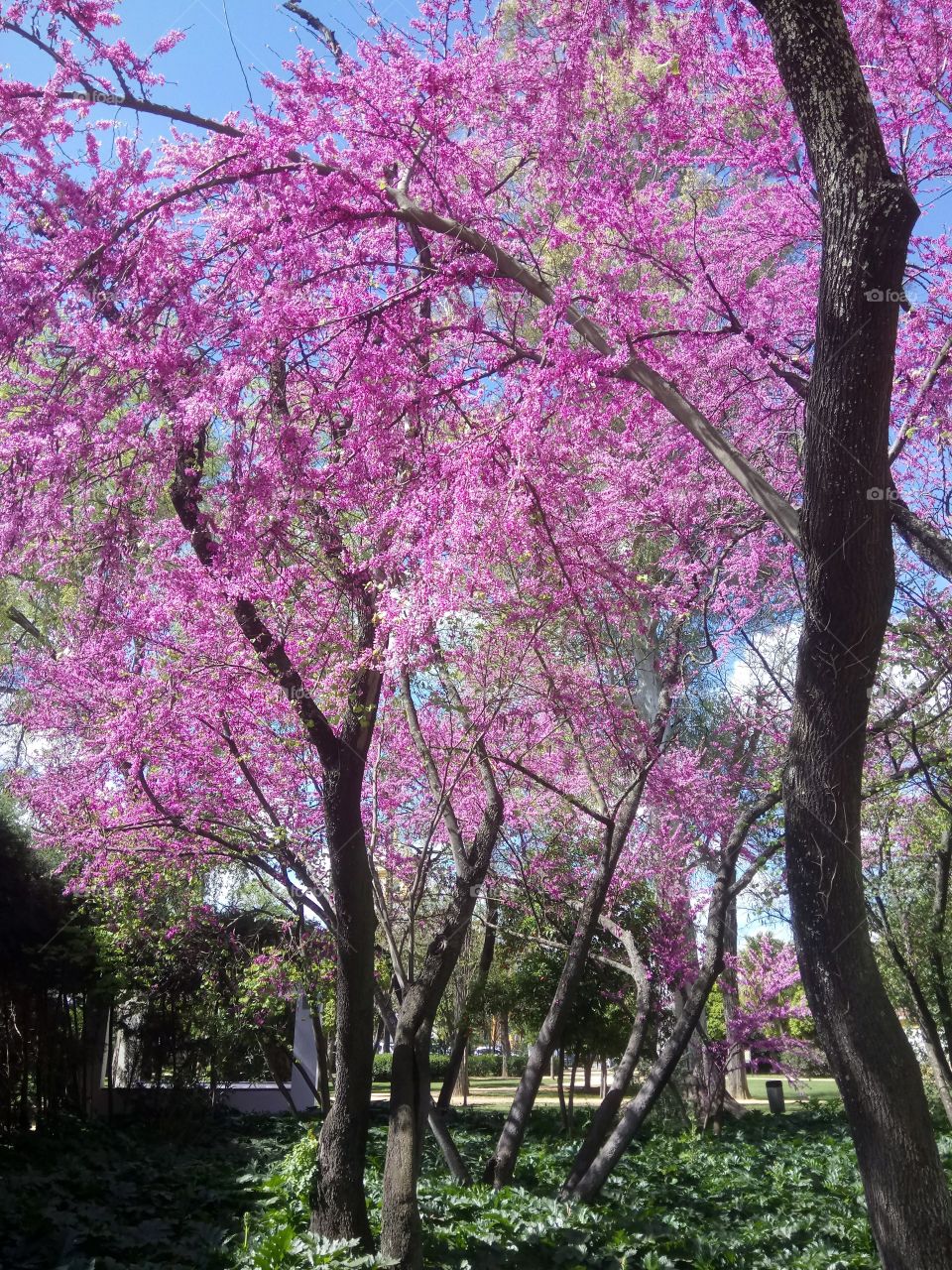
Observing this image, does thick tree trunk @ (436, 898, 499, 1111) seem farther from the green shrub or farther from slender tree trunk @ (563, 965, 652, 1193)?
the green shrub

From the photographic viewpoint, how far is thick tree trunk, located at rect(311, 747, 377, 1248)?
510cm

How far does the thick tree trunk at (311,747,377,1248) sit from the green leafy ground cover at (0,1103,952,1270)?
0.31 meters

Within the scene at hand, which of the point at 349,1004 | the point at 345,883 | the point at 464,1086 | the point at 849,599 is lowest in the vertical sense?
the point at 464,1086

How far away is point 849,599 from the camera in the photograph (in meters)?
2.81

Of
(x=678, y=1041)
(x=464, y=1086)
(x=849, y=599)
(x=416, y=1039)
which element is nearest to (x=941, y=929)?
(x=678, y=1041)

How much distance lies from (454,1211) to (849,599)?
17.1ft

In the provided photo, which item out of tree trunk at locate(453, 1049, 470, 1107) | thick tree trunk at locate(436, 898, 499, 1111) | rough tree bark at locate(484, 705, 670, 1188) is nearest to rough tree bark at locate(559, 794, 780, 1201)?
rough tree bark at locate(484, 705, 670, 1188)

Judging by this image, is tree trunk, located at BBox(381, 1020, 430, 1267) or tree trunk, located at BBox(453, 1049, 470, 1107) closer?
tree trunk, located at BBox(381, 1020, 430, 1267)

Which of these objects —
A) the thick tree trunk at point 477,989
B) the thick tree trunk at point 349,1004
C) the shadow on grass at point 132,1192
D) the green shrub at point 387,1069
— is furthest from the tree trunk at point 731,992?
the green shrub at point 387,1069

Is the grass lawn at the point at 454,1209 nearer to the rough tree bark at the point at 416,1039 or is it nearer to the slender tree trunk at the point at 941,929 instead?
the rough tree bark at the point at 416,1039

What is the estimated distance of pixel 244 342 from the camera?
409 centimetres

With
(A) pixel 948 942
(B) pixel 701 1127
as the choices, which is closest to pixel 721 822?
(A) pixel 948 942

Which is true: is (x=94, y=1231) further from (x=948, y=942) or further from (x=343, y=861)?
(x=948, y=942)

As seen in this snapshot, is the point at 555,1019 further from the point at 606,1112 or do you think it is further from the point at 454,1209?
the point at 454,1209
